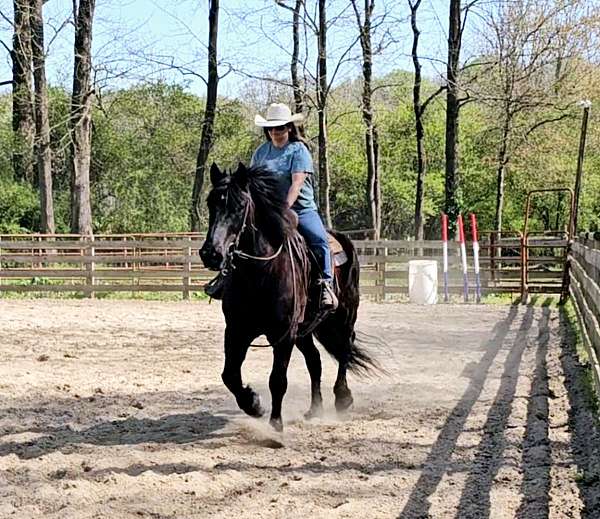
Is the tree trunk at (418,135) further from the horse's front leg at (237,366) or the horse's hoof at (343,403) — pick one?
the horse's front leg at (237,366)

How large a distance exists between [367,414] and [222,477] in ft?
6.39

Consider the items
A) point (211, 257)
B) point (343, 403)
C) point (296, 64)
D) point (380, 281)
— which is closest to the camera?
point (211, 257)

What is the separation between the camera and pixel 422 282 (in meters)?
15.2

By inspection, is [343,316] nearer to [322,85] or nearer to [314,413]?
[314,413]

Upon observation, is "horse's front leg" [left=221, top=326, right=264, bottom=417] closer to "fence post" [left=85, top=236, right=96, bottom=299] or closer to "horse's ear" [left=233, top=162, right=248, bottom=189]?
"horse's ear" [left=233, top=162, right=248, bottom=189]

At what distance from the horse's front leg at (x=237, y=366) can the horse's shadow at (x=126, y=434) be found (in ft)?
0.94

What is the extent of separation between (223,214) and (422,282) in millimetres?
10931

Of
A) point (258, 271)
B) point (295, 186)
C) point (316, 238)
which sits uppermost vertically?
point (295, 186)

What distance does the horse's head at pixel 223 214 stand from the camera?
15.0 ft

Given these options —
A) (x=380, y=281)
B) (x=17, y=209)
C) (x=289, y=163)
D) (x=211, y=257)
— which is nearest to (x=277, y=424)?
(x=211, y=257)

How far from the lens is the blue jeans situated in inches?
224

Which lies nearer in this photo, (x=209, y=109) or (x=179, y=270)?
(x=179, y=270)

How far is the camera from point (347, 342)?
6516 mm

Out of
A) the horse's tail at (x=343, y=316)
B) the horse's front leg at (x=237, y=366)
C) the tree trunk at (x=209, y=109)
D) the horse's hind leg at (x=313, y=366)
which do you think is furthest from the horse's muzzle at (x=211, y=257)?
the tree trunk at (x=209, y=109)
